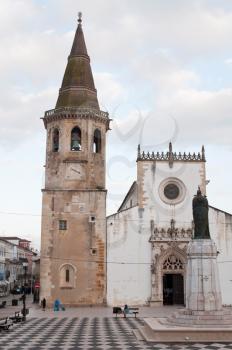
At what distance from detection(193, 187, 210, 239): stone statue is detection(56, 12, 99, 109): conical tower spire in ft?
60.8

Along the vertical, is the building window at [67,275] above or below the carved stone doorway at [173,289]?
above

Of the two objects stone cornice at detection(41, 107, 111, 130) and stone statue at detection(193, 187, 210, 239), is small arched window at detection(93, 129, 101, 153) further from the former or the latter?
stone statue at detection(193, 187, 210, 239)

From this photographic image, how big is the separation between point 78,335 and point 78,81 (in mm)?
23098

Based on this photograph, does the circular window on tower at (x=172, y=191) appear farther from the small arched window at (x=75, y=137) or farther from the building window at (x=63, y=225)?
the building window at (x=63, y=225)

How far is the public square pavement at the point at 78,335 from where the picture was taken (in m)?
16.0

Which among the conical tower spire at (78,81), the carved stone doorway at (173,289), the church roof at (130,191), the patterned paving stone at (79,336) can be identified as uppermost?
the conical tower spire at (78,81)

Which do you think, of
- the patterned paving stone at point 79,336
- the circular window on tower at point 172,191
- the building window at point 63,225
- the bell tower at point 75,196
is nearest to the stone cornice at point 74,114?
the bell tower at point 75,196

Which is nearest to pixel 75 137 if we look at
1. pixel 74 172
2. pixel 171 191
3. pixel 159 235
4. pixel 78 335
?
pixel 74 172

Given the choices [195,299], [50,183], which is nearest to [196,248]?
[195,299]

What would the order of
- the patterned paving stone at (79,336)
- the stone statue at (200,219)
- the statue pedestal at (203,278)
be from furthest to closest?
the stone statue at (200,219) → the statue pedestal at (203,278) → the patterned paving stone at (79,336)

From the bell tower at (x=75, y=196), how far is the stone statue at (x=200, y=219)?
1565cm

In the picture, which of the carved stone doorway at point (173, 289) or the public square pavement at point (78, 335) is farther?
Answer: the carved stone doorway at point (173, 289)

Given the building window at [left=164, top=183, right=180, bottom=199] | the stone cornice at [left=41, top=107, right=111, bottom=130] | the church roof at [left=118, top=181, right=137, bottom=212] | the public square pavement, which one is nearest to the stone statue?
the public square pavement

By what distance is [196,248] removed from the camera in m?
19.6
